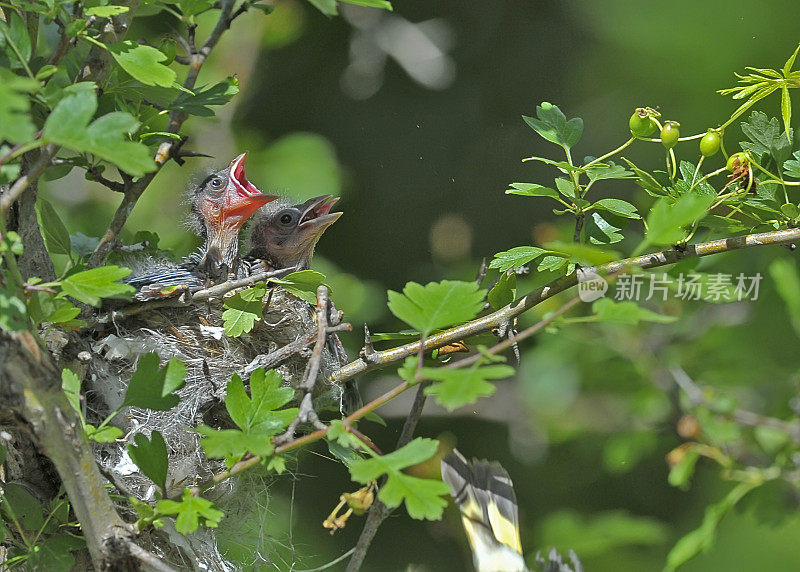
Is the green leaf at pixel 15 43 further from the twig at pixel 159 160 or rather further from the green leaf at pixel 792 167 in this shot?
the green leaf at pixel 792 167

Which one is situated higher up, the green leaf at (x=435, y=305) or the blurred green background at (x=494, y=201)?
the green leaf at (x=435, y=305)

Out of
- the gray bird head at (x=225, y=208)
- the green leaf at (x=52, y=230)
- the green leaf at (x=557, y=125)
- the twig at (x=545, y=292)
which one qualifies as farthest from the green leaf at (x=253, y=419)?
the gray bird head at (x=225, y=208)

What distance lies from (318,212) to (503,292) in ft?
2.22

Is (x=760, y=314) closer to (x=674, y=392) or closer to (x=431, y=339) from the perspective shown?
(x=674, y=392)

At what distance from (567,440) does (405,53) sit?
94 centimetres

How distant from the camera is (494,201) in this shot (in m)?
1.99

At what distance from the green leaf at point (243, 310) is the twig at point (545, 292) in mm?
143

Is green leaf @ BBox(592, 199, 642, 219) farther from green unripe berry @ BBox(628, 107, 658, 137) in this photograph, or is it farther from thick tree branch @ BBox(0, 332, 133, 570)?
thick tree branch @ BBox(0, 332, 133, 570)

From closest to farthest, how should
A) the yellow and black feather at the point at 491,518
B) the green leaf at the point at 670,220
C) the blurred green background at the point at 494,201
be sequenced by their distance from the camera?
the green leaf at the point at 670,220
the yellow and black feather at the point at 491,518
the blurred green background at the point at 494,201

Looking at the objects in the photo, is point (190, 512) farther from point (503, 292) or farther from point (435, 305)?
point (503, 292)

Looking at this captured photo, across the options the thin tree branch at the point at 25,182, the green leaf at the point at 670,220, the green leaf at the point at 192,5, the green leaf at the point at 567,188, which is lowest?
the green leaf at the point at 567,188

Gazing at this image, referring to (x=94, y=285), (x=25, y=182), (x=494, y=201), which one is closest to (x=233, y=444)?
(x=94, y=285)

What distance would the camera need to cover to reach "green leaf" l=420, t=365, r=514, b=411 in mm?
606

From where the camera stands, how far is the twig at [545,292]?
0.95 m
